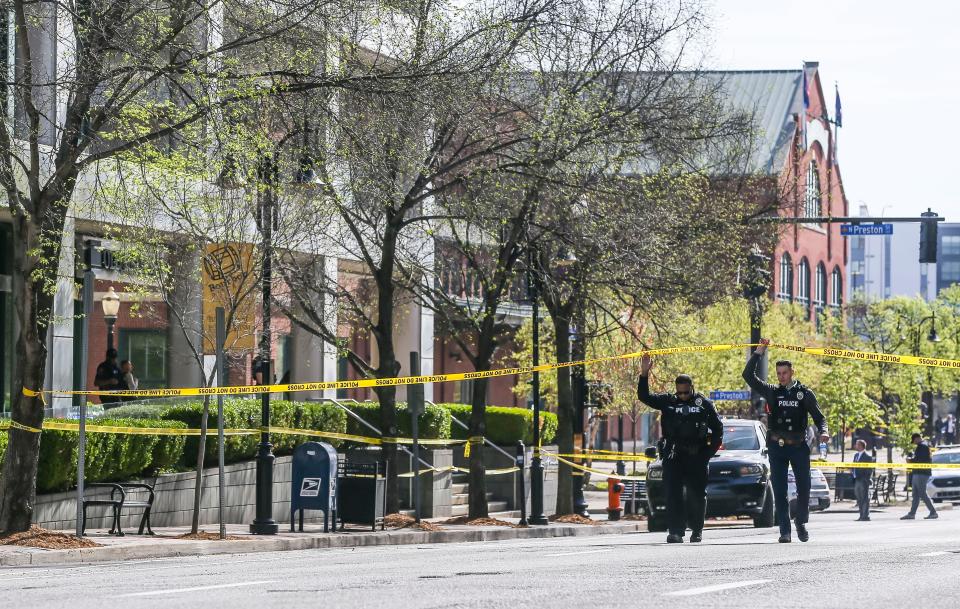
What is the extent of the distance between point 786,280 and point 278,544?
208ft

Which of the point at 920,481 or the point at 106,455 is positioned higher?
the point at 106,455

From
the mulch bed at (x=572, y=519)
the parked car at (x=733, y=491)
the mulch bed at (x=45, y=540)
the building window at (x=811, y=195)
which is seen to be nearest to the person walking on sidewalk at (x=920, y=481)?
the building window at (x=811, y=195)

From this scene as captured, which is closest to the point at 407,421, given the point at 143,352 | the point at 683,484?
the point at 143,352

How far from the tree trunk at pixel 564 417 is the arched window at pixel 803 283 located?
54.3 m

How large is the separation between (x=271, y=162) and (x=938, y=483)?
28.0 m

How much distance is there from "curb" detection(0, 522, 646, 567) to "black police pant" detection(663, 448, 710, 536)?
5184 mm

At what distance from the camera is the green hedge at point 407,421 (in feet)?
99.2

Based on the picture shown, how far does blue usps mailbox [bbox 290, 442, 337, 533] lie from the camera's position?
21.4m

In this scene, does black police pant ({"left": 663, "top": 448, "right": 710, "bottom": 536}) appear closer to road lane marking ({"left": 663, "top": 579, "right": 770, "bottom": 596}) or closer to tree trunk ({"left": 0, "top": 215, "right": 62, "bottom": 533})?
road lane marking ({"left": 663, "top": 579, "right": 770, "bottom": 596})

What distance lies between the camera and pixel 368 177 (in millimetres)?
22297

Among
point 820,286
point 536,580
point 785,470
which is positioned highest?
point 820,286

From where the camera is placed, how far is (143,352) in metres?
37.0

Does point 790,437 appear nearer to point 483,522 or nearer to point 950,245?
point 483,522

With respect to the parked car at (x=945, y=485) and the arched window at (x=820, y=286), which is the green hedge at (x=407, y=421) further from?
the arched window at (x=820, y=286)
